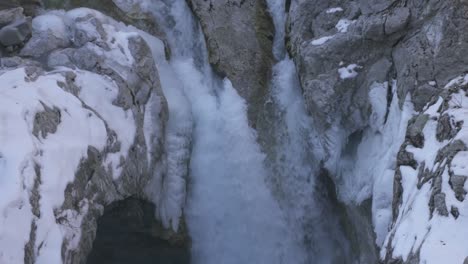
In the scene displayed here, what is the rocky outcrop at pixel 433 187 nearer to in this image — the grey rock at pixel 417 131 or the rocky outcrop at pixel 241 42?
the grey rock at pixel 417 131

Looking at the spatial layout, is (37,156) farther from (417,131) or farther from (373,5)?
(373,5)

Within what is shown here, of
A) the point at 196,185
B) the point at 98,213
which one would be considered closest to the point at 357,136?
the point at 196,185

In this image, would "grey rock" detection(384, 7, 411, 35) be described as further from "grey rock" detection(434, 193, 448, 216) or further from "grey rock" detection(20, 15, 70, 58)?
"grey rock" detection(20, 15, 70, 58)

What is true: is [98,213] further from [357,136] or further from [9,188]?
[357,136]

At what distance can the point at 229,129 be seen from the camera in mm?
9297

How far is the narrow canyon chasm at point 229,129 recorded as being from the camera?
5789mm

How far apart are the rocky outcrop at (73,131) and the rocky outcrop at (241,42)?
129 centimetres

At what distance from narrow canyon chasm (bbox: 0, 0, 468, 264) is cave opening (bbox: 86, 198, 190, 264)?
0.11 ft

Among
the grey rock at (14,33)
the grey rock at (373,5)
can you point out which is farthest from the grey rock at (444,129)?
the grey rock at (14,33)

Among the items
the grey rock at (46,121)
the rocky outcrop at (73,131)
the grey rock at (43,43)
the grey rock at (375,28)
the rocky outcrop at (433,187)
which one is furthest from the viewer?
the grey rock at (43,43)

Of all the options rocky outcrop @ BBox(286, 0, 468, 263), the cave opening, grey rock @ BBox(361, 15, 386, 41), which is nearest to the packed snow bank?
the cave opening

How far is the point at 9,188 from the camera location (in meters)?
5.31

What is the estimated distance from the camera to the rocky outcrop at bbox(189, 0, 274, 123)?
9539 mm

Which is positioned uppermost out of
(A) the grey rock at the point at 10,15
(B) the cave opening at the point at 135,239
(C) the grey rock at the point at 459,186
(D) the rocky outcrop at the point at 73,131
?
(C) the grey rock at the point at 459,186
